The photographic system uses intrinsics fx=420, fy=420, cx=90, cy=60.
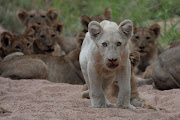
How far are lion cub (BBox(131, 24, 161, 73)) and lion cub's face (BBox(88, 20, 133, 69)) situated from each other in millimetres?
4194

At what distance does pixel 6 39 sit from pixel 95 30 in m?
4.74

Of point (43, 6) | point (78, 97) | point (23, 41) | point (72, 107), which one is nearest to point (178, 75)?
point (78, 97)

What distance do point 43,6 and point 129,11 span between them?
13.6 ft

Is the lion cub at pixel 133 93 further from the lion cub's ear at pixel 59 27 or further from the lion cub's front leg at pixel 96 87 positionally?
the lion cub's ear at pixel 59 27

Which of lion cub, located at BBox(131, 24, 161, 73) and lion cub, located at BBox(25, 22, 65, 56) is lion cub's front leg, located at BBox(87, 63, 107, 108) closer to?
lion cub, located at BBox(131, 24, 161, 73)

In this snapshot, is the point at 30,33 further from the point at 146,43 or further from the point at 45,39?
the point at 146,43

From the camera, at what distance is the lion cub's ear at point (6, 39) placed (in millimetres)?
8985

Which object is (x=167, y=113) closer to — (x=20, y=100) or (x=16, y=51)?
(x=20, y=100)

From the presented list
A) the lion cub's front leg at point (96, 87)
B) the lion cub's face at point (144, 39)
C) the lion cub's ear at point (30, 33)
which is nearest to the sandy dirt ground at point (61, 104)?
the lion cub's front leg at point (96, 87)

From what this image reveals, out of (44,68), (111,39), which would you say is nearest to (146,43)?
(44,68)

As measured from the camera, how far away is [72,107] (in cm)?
498

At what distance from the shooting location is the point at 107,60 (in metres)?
4.40

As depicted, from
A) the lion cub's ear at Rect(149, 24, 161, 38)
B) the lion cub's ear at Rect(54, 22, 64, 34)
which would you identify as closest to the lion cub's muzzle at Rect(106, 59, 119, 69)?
the lion cub's ear at Rect(149, 24, 161, 38)

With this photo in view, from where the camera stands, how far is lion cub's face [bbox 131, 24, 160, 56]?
894cm
